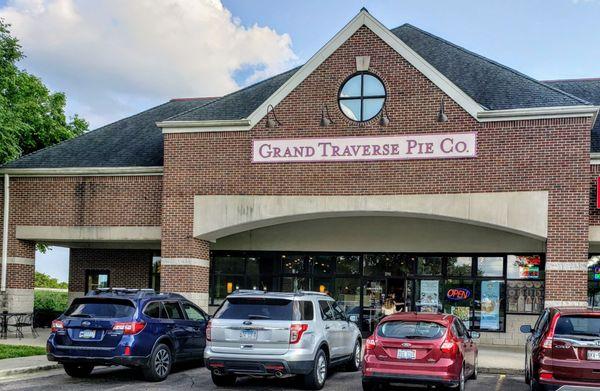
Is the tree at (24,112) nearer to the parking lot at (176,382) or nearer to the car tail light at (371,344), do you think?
the parking lot at (176,382)

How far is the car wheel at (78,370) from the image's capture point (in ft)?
43.8

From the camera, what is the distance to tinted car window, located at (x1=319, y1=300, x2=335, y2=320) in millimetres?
13098

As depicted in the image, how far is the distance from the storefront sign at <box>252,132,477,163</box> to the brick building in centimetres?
4

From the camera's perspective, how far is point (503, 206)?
1816cm

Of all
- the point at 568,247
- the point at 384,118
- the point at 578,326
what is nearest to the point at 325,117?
the point at 384,118

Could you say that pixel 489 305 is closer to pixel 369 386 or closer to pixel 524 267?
pixel 524 267

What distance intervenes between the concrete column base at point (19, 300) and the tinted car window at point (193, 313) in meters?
9.45

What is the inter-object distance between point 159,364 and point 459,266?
38.8 feet

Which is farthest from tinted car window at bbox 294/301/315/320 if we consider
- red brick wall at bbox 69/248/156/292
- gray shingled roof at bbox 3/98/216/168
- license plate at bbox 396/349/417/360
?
red brick wall at bbox 69/248/156/292

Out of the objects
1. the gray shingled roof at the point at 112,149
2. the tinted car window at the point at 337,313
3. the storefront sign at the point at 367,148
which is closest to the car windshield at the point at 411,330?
the tinted car window at the point at 337,313

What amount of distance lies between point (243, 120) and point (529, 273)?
384 inches

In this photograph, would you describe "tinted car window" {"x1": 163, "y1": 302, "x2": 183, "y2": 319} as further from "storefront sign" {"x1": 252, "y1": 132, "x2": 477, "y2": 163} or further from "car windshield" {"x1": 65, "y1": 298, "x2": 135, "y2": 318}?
"storefront sign" {"x1": 252, "y1": 132, "x2": 477, "y2": 163}

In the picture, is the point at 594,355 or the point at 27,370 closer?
the point at 594,355

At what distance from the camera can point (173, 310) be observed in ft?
46.9
